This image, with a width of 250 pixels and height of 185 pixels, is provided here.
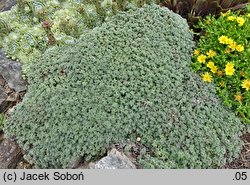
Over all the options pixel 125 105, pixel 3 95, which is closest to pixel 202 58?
pixel 125 105

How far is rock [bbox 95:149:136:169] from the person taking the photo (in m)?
3.10

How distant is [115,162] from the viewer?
10.2 feet

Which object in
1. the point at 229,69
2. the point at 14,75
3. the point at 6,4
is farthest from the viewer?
the point at 6,4

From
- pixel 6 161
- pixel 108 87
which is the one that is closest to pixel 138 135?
pixel 108 87

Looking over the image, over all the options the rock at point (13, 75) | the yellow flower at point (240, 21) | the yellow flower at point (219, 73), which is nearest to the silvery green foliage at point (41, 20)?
the rock at point (13, 75)

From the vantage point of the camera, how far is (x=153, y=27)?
3.75 meters

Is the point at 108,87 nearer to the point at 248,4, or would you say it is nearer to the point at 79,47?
the point at 79,47

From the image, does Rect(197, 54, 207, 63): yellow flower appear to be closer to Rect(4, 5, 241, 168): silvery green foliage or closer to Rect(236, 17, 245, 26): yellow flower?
Rect(4, 5, 241, 168): silvery green foliage

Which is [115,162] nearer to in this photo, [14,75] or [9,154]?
[9,154]

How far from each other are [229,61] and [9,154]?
2.23m

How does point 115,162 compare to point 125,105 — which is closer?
point 115,162

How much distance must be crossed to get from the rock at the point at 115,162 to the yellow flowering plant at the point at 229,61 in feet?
→ 3.53

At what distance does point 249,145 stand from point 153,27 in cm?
145

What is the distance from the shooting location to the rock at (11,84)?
3848mm
